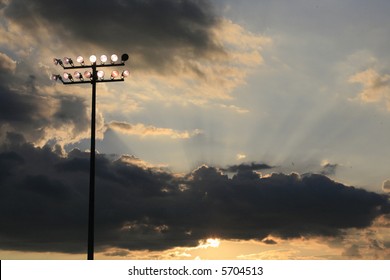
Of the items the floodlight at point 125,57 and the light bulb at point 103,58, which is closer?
the floodlight at point 125,57

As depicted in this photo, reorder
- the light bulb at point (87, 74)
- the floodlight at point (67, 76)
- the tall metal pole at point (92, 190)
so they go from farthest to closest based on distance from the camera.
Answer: the floodlight at point (67, 76)
the light bulb at point (87, 74)
the tall metal pole at point (92, 190)

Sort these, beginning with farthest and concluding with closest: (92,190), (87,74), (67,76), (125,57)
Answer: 1. (67,76)
2. (87,74)
3. (125,57)
4. (92,190)
